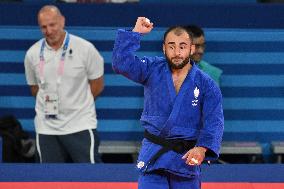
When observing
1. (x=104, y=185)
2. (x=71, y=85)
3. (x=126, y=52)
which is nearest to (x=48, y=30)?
(x=71, y=85)

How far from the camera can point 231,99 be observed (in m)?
7.07

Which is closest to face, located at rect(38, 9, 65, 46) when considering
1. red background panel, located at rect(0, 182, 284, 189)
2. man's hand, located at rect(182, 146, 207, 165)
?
red background panel, located at rect(0, 182, 284, 189)

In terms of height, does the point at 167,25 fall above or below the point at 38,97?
above

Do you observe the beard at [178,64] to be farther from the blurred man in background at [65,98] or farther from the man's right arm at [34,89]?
the man's right arm at [34,89]

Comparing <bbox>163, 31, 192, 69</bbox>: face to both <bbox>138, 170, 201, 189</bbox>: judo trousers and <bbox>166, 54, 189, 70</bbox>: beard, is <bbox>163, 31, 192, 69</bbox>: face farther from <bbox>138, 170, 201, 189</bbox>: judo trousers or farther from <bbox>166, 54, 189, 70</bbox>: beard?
<bbox>138, 170, 201, 189</bbox>: judo trousers

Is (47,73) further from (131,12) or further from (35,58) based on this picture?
(131,12)

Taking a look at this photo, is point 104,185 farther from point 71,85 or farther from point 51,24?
point 51,24

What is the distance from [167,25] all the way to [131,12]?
34 cm

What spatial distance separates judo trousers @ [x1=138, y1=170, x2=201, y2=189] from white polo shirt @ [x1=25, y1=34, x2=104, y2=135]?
199 cm

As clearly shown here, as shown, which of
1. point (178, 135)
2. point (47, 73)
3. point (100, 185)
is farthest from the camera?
point (47, 73)

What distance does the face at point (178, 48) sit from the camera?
4.21 m

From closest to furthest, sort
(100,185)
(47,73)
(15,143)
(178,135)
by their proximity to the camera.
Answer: (178,135) < (100,185) < (47,73) < (15,143)

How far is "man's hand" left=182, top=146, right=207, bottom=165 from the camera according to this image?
4070 millimetres

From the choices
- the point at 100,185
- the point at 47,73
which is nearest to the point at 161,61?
the point at 100,185
